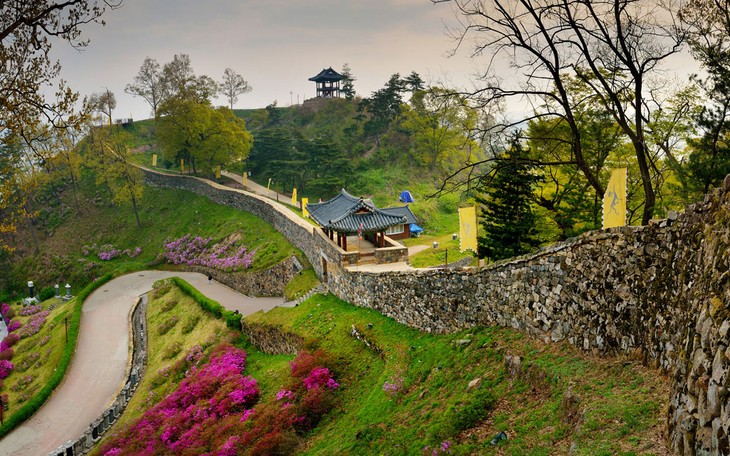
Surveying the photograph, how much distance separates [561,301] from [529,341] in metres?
1.28

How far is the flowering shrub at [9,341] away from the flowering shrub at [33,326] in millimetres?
382

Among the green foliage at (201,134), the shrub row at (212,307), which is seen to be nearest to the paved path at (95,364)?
the shrub row at (212,307)

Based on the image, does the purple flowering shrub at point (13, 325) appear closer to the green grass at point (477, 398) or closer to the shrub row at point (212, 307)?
the shrub row at point (212, 307)

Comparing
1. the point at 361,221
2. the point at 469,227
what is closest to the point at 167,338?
the point at 361,221

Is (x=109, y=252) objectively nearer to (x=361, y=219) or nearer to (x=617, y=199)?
(x=361, y=219)

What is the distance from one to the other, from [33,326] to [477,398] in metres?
32.4

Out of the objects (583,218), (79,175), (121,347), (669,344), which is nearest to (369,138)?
(79,175)

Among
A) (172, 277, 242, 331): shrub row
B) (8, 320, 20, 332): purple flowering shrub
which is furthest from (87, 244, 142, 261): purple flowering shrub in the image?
(172, 277, 242, 331): shrub row

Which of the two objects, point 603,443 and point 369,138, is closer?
point 603,443

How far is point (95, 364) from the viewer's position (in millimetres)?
25859

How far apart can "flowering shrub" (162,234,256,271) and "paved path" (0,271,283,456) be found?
1292 millimetres

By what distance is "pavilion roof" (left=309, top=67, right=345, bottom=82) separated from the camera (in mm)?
67188

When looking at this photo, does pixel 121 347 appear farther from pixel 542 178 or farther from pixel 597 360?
pixel 597 360

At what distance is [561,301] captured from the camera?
10.2 meters
